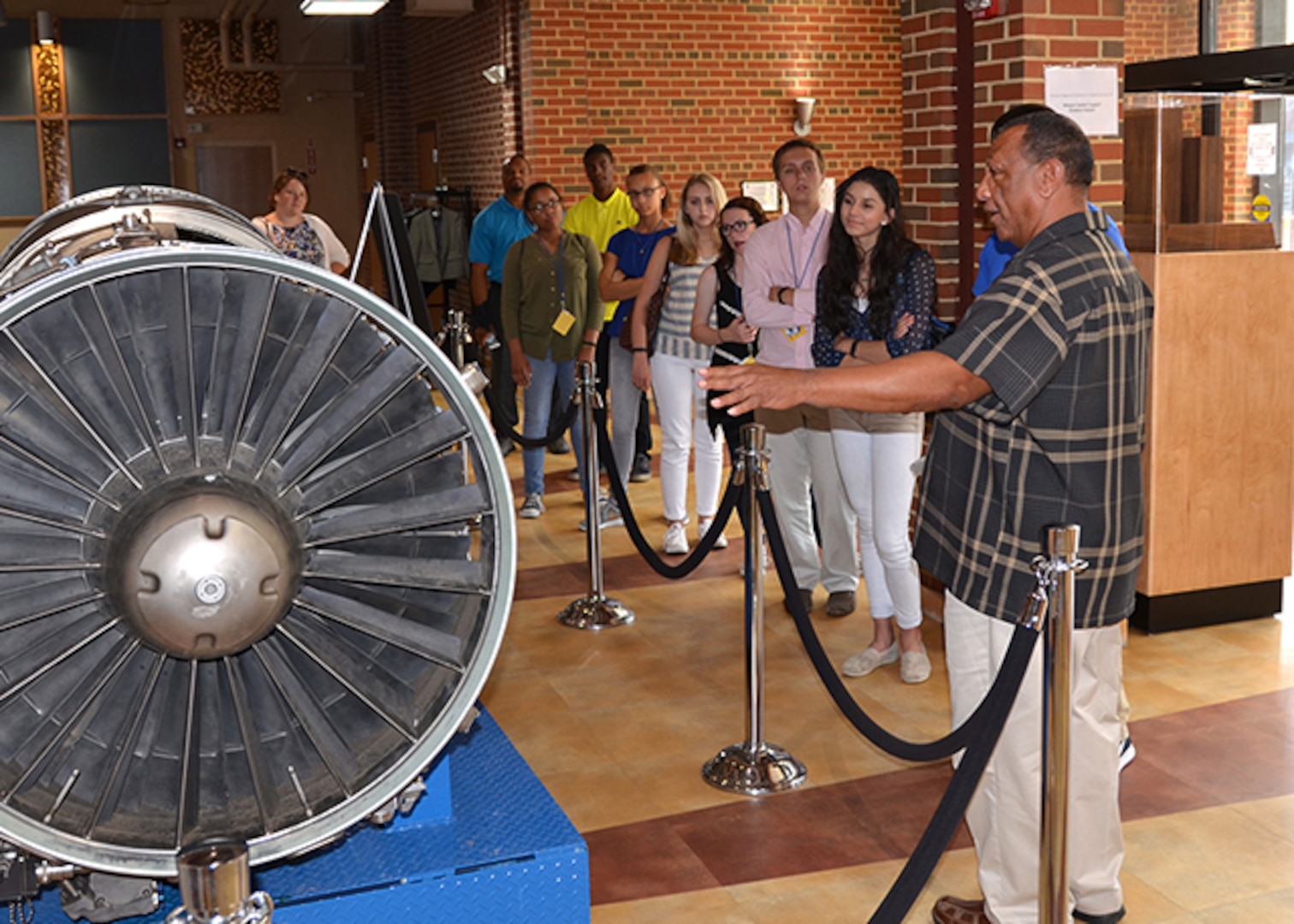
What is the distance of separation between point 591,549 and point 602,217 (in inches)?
109

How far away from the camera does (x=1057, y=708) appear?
2.41 metres

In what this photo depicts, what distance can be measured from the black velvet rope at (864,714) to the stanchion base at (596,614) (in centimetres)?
166

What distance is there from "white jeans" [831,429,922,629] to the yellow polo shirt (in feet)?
10.8

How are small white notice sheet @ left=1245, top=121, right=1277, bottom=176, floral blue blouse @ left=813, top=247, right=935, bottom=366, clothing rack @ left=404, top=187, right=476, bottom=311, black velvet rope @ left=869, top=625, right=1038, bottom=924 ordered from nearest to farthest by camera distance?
1. black velvet rope @ left=869, top=625, right=1038, bottom=924
2. floral blue blouse @ left=813, top=247, right=935, bottom=366
3. small white notice sheet @ left=1245, top=121, right=1277, bottom=176
4. clothing rack @ left=404, top=187, right=476, bottom=311

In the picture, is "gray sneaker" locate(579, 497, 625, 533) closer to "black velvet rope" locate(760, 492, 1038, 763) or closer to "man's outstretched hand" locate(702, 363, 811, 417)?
"black velvet rope" locate(760, 492, 1038, 763)

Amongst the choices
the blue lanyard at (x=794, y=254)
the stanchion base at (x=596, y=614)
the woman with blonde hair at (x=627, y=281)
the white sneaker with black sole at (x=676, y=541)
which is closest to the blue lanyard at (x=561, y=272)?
the woman with blonde hair at (x=627, y=281)

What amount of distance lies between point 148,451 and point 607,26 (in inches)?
381

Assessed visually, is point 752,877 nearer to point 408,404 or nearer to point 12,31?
point 408,404

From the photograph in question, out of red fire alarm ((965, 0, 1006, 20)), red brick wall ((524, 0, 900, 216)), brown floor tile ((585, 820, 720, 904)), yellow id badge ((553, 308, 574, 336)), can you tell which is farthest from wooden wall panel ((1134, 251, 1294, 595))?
red brick wall ((524, 0, 900, 216))

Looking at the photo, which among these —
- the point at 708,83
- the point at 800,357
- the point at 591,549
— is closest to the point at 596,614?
the point at 591,549

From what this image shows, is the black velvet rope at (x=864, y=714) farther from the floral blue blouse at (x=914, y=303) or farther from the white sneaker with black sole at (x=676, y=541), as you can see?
the white sneaker with black sole at (x=676, y=541)

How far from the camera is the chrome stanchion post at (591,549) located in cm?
517

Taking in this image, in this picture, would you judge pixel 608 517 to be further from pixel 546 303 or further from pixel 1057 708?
pixel 1057 708

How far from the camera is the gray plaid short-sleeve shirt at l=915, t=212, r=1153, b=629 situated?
246 cm
